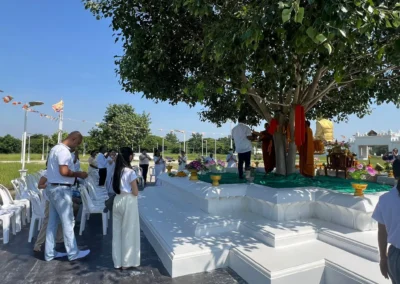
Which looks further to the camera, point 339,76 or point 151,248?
point 151,248

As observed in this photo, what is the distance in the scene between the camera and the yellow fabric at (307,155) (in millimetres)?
6125

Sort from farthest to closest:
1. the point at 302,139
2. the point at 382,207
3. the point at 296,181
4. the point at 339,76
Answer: the point at 302,139, the point at 296,181, the point at 339,76, the point at 382,207

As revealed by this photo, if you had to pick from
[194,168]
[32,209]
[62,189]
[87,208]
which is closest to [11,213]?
[32,209]

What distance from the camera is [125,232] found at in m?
3.51

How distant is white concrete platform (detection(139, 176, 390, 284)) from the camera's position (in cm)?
312

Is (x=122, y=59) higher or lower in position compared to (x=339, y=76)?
higher

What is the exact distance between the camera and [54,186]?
3.76 m

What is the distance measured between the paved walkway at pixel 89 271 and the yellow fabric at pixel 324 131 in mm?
5529

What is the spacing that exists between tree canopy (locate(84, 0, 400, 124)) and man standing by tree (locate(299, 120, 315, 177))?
712 mm

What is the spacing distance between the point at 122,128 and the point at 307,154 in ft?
96.4

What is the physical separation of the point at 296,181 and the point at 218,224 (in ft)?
6.26

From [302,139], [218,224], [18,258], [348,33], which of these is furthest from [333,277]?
[18,258]

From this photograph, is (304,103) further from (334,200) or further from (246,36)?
(246,36)

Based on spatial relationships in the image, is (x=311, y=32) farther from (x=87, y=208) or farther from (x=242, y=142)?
(x=87, y=208)
